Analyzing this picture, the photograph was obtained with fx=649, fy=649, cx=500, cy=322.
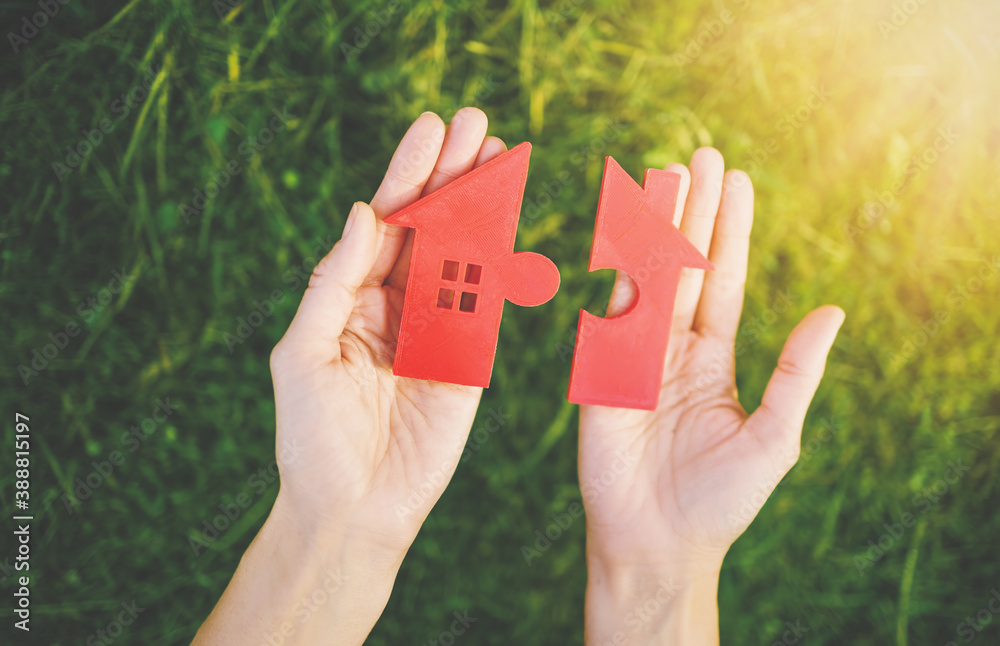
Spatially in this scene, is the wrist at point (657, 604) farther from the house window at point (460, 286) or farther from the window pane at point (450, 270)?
the window pane at point (450, 270)

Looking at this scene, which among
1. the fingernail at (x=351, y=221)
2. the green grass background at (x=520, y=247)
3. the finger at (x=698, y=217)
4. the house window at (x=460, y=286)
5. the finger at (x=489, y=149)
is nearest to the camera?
the fingernail at (x=351, y=221)

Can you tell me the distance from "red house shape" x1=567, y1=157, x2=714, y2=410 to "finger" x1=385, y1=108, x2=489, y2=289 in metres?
0.58

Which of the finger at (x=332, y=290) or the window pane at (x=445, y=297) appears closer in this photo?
the finger at (x=332, y=290)

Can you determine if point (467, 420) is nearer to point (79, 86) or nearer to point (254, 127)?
point (254, 127)

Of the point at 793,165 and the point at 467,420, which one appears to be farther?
the point at 793,165

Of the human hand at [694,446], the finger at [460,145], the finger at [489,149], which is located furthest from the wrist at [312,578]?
the finger at [489,149]

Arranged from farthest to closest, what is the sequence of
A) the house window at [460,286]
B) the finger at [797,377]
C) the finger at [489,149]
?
the finger at [489,149] → the house window at [460,286] → the finger at [797,377]

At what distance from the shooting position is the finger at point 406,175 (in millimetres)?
2637

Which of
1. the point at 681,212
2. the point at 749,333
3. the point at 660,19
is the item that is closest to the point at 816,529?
the point at 749,333

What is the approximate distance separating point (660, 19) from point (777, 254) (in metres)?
1.43

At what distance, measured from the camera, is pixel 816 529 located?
3633 millimetres

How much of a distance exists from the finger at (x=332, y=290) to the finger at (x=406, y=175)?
292 mm

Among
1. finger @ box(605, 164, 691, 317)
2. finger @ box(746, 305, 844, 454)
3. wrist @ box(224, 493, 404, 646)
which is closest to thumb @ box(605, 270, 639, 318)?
finger @ box(605, 164, 691, 317)

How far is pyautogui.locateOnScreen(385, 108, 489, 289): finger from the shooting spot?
2725 mm
